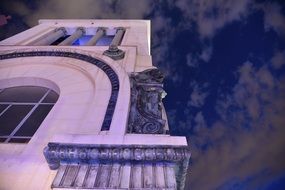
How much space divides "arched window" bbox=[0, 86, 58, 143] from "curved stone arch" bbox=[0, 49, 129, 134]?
1.88 m

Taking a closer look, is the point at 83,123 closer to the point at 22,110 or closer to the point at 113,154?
the point at 113,154

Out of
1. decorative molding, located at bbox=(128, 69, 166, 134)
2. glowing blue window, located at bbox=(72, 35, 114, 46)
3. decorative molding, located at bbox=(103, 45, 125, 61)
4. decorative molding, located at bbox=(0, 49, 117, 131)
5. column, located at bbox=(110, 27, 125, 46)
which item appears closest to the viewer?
decorative molding, located at bbox=(128, 69, 166, 134)

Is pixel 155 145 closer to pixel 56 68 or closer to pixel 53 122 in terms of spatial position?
pixel 53 122

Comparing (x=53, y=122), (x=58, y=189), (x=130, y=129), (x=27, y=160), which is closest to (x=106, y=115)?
(x=130, y=129)

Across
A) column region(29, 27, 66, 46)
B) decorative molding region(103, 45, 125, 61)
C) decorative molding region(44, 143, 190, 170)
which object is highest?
column region(29, 27, 66, 46)

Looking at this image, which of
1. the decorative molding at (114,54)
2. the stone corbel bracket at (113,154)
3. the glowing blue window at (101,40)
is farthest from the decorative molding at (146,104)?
the glowing blue window at (101,40)

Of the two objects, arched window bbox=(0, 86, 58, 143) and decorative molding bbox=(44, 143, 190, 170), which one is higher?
arched window bbox=(0, 86, 58, 143)

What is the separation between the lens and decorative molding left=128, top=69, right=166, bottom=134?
23.9 ft

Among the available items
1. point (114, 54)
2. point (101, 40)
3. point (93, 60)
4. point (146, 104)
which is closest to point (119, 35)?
point (101, 40)

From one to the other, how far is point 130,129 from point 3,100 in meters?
6.25

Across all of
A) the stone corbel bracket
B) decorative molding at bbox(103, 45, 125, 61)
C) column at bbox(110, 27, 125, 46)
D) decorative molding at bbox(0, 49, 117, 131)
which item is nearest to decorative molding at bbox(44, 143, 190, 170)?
the stone corbel bracket

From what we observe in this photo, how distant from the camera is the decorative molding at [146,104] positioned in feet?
23.9

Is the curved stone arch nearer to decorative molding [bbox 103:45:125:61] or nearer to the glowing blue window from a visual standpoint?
decorative molding [bbox 103:45:125:61]

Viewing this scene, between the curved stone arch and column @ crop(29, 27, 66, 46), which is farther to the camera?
column @ crop(29, 27, 66, 46)
